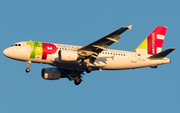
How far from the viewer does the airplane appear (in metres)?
41.4

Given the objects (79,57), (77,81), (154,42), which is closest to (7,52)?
(79,57)

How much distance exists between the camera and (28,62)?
1697 inches

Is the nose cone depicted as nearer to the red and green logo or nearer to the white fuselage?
the white fuselage

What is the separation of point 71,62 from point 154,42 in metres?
15.6

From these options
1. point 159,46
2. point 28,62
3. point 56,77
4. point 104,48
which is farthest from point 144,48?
point 28,62

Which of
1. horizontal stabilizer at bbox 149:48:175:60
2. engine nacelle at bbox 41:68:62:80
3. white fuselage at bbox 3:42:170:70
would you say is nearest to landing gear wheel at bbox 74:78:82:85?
engine nacelle at bbox 41:68:62:80

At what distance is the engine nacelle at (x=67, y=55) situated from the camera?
41062 mm

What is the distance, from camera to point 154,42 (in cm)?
5153

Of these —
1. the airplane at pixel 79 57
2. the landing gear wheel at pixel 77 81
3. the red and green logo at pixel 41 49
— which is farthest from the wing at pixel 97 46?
the landing gear wheel at pixel 77 81

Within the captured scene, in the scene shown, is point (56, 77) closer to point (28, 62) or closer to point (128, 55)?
point (28, 62)

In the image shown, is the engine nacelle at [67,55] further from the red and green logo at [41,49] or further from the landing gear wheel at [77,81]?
the landing gear wheel at [77,81]

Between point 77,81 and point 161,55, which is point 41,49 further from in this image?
point 161,55

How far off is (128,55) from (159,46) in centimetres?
750

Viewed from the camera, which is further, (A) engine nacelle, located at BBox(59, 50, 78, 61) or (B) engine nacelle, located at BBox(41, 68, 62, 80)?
(B) engine nacelle, located at BBox(41, 68, 62, 80)
